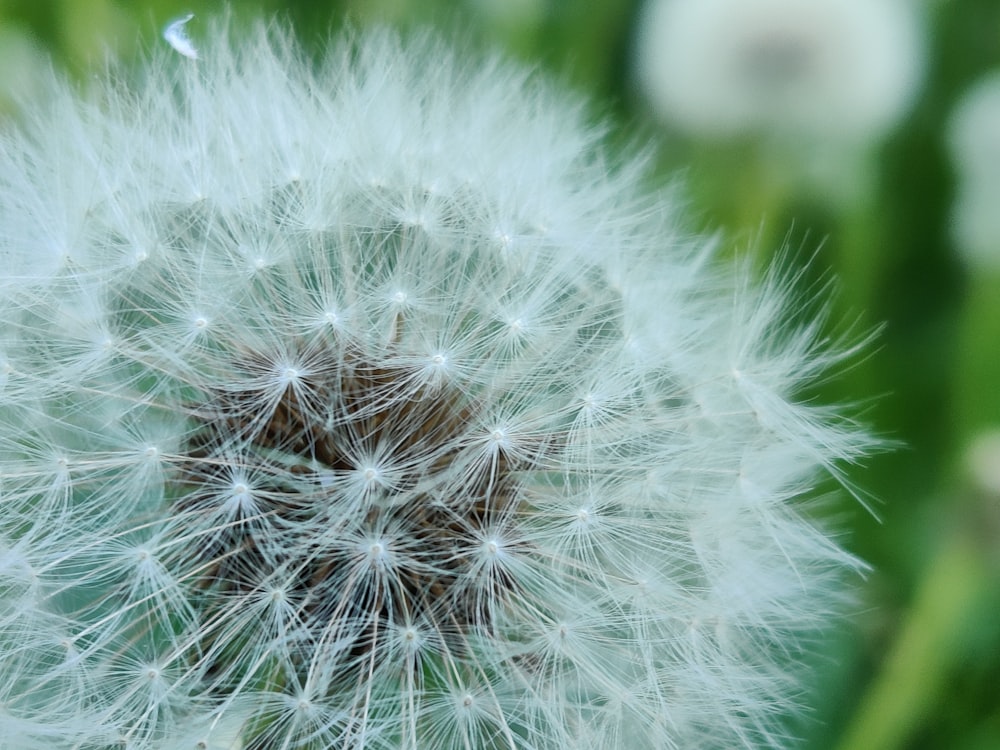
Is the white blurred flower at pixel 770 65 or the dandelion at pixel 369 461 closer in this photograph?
the dandelion at pixel 369 461

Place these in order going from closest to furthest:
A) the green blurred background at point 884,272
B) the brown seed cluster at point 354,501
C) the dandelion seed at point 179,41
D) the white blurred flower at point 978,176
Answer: the brown seed cluster at point 354,501
the dandelion seed at point 179,41
the green blurred background at point 884,272
the white blurred flower at point 978,176

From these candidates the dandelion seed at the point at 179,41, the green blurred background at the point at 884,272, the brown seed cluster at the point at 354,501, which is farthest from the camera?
the green blurred background at the point at 884,272

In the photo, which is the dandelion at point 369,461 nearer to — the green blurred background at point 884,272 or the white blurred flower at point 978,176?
the green blurred background at point 884,272

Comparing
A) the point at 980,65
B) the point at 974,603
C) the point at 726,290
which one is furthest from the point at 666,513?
the point at 980,65

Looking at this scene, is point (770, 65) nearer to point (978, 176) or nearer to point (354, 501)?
point (978, 176)

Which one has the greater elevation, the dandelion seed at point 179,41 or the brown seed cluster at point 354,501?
the dandelion seed at point 179,41

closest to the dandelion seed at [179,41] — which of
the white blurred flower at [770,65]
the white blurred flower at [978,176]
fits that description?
the white blurred flower at [770,65]

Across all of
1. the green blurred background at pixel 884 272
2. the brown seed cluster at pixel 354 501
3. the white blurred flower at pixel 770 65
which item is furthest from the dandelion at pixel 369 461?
the white blurred flower at pixel 770 65
